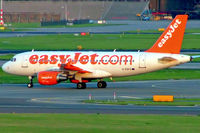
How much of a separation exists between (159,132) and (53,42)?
9430cm

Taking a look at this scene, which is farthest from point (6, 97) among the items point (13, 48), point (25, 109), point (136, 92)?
point (13, 48)

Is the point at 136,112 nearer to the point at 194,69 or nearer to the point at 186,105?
the point at 186,105

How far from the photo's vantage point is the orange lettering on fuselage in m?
57.1

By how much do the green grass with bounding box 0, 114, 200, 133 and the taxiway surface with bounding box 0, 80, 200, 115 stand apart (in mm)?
3499

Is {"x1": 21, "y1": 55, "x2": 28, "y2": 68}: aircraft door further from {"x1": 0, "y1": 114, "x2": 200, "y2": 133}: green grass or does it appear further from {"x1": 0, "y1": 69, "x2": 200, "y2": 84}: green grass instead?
{"x1": 0, "y1": 114, "x2": 200, "y2": 133}: green grass

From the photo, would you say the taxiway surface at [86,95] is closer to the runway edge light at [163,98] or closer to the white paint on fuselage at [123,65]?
the white paint on fuselage at [123,65]

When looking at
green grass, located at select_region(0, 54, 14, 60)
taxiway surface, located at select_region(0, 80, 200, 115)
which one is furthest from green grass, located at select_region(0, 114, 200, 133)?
green grass, located at select_region(0, 54, 14, 60)

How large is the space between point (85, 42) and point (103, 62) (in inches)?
2622

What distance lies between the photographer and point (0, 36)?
13988 cm

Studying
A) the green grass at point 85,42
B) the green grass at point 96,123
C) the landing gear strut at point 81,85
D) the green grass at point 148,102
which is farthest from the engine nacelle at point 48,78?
the green grass at point 85,42

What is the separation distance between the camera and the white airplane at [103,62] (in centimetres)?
5612

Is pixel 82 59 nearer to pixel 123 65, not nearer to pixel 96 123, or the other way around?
pixel 123 65

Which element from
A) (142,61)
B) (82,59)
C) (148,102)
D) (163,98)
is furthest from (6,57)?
(148,102)

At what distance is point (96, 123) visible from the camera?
3412 centimetres
